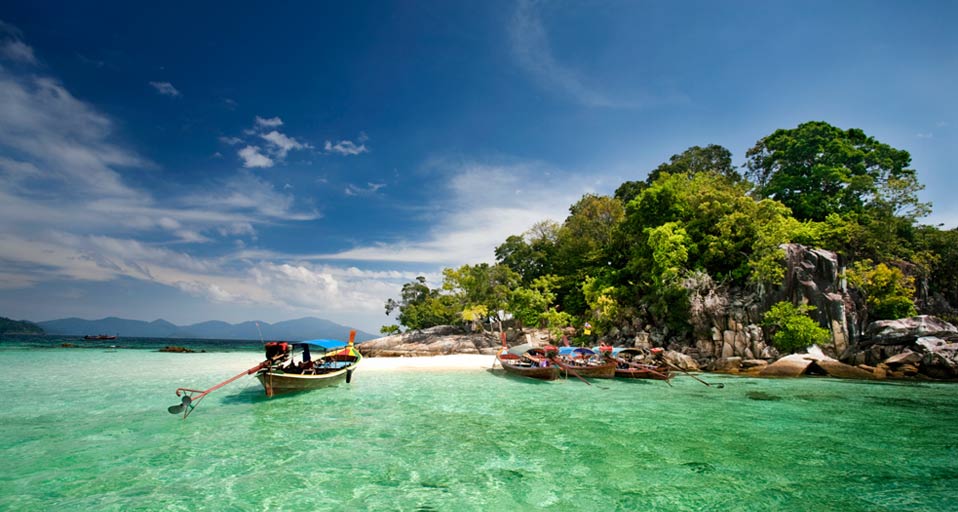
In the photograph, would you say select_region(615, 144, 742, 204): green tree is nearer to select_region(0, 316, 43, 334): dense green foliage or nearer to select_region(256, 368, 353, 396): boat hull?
select_region(256, 368, 353, 396): boat hull

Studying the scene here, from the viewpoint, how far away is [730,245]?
3131 cm

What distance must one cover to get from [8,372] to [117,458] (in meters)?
25.6

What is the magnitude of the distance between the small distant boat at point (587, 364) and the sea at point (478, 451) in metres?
4.45

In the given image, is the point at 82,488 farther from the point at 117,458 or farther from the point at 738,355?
the point at 738,355

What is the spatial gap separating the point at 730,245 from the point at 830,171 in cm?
1677

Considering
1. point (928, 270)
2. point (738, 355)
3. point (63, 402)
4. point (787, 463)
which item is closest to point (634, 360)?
point (738, 355)

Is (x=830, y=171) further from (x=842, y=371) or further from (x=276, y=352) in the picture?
(x=276, y=352)

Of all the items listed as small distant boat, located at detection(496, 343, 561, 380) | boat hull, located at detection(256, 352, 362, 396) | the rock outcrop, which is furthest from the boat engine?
the rock outcrop

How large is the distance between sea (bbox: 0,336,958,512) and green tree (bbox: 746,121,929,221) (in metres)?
25.4

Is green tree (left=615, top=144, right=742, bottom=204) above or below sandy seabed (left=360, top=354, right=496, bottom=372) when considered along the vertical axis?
above

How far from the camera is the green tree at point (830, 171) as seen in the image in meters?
35.5

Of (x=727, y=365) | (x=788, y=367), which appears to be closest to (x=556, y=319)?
(x=727, y=365)

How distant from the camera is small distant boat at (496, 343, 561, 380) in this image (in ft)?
71.5

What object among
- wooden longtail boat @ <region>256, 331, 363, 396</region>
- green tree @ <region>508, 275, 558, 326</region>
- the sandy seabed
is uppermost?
green tree @ <region>508, 275, 558, 326</region>
